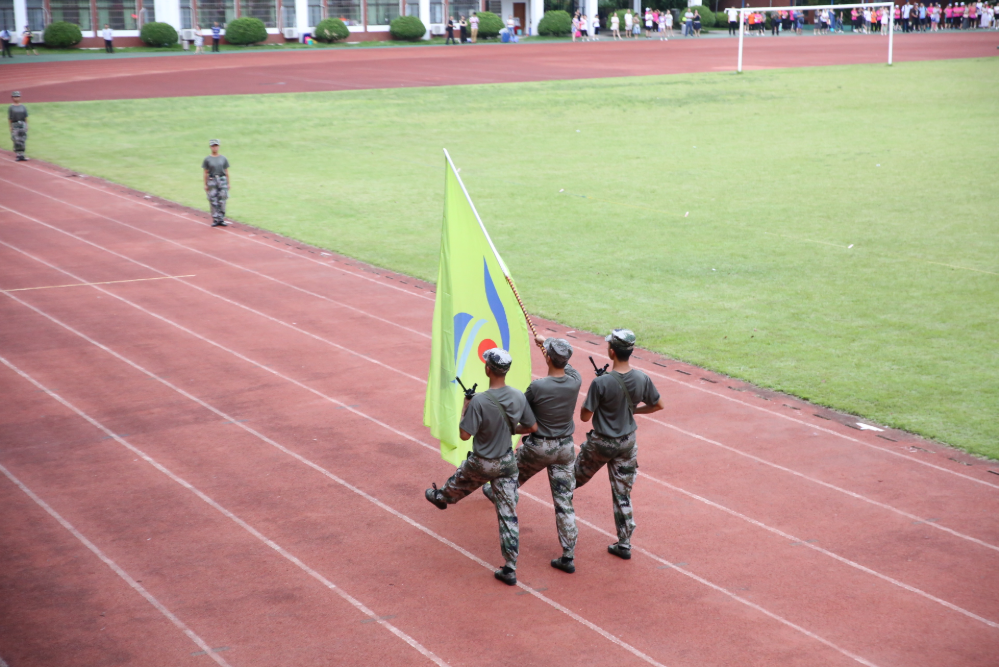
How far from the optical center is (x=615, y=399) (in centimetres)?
809

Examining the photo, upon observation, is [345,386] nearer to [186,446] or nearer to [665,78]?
[186,446]

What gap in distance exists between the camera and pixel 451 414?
8.90 meters

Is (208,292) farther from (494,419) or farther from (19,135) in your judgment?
(19,135)

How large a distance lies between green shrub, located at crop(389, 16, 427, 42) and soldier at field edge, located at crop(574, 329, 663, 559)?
65071mm

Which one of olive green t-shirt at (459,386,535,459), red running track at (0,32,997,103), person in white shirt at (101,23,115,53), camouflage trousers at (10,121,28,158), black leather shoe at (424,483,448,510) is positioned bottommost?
black leather shoe at (424,483,448,510)

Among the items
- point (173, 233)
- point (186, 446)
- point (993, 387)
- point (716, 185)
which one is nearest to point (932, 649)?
point (993, 387)

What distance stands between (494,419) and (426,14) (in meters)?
69.2

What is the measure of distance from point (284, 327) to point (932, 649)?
985cm

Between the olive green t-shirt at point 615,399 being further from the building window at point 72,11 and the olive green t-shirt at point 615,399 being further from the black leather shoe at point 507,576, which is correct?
the building window at point 72,11

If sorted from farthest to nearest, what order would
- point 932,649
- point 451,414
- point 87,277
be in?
1. point 87,277
2. point 451,414
3. point 932,649

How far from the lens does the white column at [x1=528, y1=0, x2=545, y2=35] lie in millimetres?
76438

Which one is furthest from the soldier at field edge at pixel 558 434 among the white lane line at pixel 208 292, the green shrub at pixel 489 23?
the green shrub at pixel 489 23

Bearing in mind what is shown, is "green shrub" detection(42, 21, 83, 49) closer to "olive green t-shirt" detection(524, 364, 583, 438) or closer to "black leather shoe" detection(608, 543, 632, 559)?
"olive green t-shirt" detection(524, 364, 583, 438)

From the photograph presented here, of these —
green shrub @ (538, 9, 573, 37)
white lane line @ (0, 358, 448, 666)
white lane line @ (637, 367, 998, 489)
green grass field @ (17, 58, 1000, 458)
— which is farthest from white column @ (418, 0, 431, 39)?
white lane line @ (0, 358, 448, 666)
